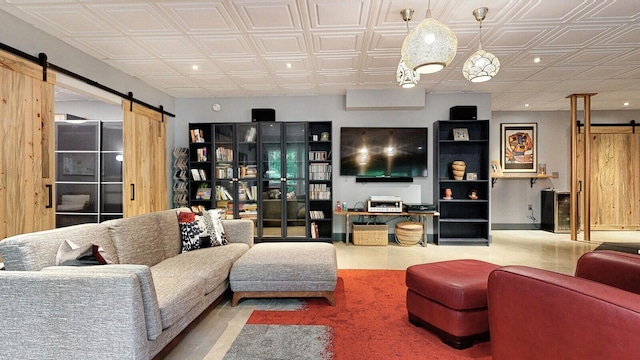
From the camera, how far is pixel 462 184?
557 cm

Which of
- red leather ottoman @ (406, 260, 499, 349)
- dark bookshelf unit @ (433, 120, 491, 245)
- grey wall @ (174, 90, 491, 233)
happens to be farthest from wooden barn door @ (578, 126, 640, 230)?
red leather ottoman @ (406, 260, 499, 349)

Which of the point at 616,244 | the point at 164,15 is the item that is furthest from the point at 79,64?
the point at 616,244

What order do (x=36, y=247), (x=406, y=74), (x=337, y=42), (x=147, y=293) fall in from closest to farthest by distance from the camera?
1. (x=147, y=293)
2. (x=36, y=247)
3. (x=406, y=74)
4. (x=337, y=42)

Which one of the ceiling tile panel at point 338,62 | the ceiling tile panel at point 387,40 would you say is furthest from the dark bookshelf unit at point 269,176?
the ceiling tile panel at point 387,40

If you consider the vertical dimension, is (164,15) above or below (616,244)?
above

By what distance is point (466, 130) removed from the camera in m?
5.35


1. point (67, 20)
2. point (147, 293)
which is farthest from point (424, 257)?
point (67, 20)

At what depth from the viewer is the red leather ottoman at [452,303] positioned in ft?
6.63

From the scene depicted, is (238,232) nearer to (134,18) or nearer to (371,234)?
(134,18)

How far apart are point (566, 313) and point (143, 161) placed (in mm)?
5051

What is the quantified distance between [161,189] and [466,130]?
17.3 ft

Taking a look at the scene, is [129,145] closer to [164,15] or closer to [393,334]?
[164,15]

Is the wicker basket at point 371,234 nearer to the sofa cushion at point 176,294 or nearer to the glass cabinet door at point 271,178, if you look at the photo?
the glass cabinet door at point 271,178

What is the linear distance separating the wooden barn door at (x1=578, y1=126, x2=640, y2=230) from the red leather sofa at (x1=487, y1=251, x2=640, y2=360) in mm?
6745
